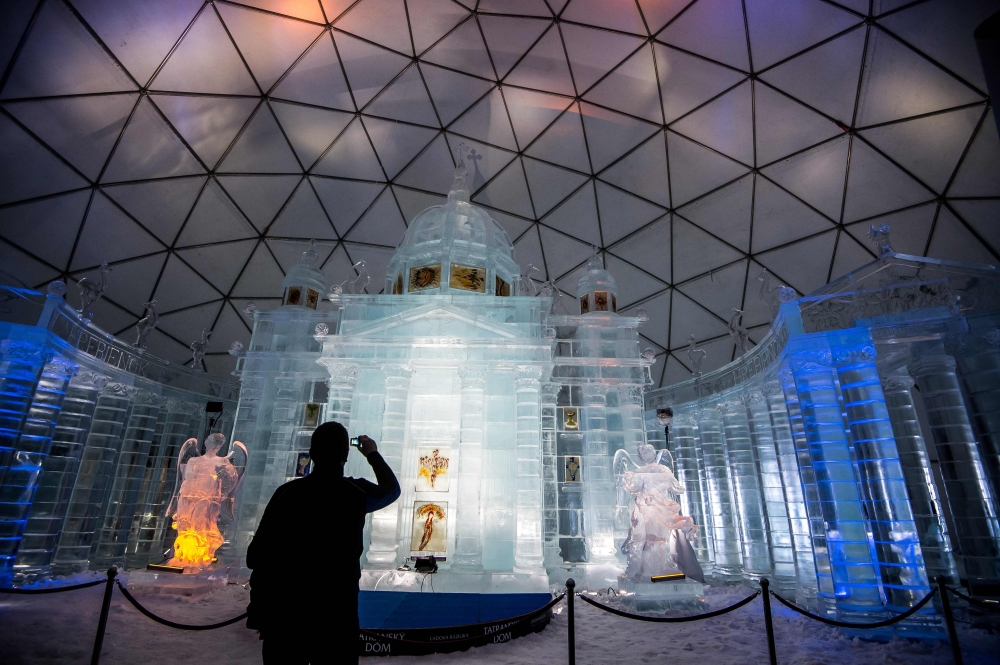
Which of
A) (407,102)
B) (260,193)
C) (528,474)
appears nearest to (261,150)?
(260,193)

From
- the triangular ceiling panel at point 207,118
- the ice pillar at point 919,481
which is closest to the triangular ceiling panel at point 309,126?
the triangular ceiling panel at point 207,118

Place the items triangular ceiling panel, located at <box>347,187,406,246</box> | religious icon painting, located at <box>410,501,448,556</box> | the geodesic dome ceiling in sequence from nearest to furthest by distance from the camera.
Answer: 1. religious icon painting, located at <box>410,501,448,556</box>
2. the geodesic dome ceiling
3. triangular ceiling panel, located at <box>347,187,406,246</box>

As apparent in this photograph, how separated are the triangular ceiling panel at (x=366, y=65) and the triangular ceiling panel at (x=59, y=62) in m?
7.40

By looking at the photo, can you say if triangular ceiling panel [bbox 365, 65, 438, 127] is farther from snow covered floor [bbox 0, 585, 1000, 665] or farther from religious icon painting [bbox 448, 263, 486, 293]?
snow covered floor [bbox 0, 585, 1000, 665]

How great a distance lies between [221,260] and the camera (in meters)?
24.4

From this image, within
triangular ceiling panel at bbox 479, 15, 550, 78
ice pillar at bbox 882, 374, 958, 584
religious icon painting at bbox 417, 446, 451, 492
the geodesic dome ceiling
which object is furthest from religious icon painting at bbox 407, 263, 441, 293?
ice pillar at bbox 882, 374, 958, 584

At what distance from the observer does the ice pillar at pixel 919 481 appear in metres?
11.1

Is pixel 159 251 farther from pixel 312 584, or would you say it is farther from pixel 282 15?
pixel 312 584

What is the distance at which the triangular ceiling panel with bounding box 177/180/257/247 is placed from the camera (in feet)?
73.3

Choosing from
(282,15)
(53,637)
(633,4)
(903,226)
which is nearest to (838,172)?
(903,226)

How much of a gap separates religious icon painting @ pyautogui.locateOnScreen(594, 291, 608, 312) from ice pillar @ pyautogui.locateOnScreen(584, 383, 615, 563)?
128 inches

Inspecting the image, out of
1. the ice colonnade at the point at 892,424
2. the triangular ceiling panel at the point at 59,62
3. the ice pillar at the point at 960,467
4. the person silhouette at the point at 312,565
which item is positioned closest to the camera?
the person silhouette at the point at 312,565

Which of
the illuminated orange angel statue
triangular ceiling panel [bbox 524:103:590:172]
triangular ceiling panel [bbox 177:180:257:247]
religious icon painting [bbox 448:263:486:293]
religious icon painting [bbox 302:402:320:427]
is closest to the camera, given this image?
the illuminated orange angel statue

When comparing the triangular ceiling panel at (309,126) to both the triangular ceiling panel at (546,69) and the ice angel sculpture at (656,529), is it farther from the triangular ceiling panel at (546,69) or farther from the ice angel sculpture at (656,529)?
the ice angel sculpture at (656,529)
